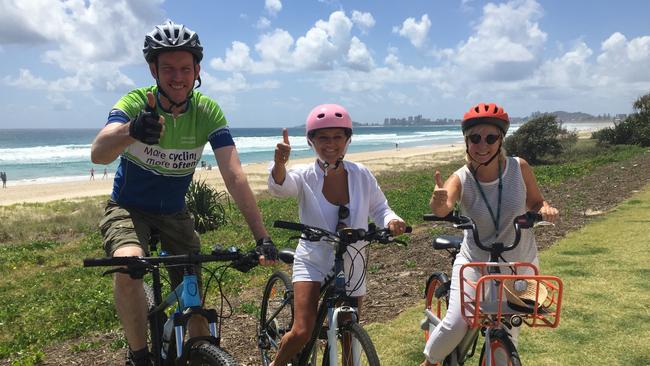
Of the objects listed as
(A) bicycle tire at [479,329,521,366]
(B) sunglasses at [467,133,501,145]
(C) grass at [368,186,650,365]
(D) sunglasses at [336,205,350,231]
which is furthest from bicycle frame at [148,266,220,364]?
(C) grass at [368,186,650,365]

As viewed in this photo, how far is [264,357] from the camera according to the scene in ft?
15.5

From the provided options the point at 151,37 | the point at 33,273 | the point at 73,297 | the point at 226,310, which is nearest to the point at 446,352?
the point at 151,37

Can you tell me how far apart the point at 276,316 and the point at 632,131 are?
126ft

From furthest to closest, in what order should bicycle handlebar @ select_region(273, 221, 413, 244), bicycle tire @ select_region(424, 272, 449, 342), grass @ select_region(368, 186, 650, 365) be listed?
grass @ select_region(368, 186, 650, 365), bicycle tire @ select_region(424, 272, 449, 342), bicycle handlebar @ select_region(273, 221, 413, 244)

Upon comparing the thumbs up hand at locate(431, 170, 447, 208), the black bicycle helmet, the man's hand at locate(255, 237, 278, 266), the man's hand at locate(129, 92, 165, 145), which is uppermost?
the black bicycle helmet

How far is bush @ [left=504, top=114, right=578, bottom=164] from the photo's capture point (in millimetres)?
33344

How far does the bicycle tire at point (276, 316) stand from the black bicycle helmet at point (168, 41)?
219 cm

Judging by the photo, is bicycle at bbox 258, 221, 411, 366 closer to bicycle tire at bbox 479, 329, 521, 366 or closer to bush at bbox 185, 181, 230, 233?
bicycle tire at bbox 479, 329, 521, 366

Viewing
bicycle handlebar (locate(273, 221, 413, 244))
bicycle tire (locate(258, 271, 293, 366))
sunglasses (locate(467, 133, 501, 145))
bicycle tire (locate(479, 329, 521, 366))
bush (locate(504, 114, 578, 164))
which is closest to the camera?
bicycle tire (locate(479, 329, 521, 366))

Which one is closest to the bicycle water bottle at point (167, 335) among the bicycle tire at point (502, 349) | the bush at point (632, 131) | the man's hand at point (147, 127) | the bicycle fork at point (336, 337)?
the bicycle fork at point (336, 337)

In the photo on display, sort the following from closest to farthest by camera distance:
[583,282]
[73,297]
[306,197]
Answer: [306,197] < [583,282] < [73,297]

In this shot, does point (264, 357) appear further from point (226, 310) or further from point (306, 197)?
point (226, 310)

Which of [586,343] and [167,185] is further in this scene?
[586,343]

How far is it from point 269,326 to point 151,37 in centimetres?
273
